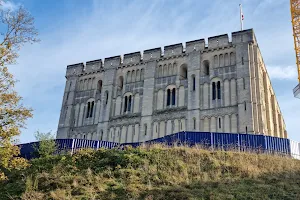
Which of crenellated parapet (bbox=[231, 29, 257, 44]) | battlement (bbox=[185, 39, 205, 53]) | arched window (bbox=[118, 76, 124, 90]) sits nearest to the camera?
crenellated parapet (bbox=[231, 29, 257, 44])

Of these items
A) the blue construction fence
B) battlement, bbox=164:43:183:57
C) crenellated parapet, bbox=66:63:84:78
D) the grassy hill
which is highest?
battlement, bbox=164:43:183:57

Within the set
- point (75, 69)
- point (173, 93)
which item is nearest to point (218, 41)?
point (173, 93)

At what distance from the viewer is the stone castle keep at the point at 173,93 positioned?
3253 cm

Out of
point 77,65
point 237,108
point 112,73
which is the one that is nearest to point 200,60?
point 237,108

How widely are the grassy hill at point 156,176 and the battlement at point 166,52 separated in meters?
19.1

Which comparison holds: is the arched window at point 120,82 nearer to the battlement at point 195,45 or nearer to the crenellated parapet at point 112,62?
the crenellated parapet at point 112,62

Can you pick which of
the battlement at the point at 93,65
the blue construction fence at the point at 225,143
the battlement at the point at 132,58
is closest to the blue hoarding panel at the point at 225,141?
the blue construction fence at the point at 225,143

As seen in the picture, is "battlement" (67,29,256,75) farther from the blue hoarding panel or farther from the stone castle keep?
the blue hoarding panel

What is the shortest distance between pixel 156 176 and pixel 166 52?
80.2ft

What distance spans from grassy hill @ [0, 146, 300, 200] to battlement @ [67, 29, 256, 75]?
1908 centimetres

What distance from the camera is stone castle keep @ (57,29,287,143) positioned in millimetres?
32531

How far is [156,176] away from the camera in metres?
15.6

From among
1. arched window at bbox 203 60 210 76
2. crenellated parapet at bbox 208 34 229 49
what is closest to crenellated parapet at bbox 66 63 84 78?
arched window at bbox 203 60 210 76

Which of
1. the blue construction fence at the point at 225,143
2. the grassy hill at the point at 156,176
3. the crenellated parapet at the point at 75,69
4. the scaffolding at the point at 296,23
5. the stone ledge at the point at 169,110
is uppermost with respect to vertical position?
the scaffolding at the point at 296,23
